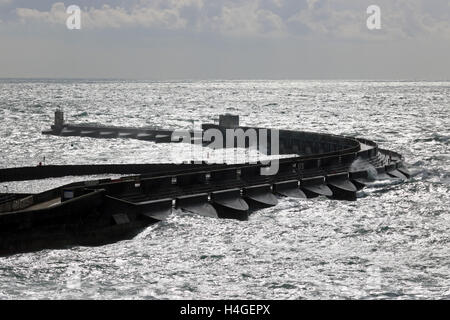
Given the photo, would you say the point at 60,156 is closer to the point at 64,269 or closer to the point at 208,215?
the point at 208,215

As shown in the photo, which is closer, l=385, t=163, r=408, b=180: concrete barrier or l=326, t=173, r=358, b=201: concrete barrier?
l=326, t=173, r=358, b=201: concrete barrier

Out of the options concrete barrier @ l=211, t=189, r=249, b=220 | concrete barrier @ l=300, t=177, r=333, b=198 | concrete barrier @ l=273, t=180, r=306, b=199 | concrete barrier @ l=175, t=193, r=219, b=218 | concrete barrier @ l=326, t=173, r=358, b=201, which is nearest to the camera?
concrete barrier @ l=175, t=193, r=219, b=218

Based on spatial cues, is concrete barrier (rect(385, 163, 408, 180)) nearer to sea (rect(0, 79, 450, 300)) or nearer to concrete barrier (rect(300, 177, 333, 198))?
sea (rect(0, 79, 450, 300))

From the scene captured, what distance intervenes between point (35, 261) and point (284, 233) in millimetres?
14186

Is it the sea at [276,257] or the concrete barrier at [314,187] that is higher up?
the concrete barrier at [314,187]

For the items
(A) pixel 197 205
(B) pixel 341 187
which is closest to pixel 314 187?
(B) pixel 341 187

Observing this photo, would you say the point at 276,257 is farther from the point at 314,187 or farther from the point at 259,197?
the point at 314,187

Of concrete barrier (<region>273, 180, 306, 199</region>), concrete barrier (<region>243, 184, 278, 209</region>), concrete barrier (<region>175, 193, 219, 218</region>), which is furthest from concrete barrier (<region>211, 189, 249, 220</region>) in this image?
concrete barrier (<region>273, 180, 306, 199</region>)

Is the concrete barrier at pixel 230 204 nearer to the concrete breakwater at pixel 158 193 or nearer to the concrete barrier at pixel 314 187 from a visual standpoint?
the concrete breakwater at pixel 158 193

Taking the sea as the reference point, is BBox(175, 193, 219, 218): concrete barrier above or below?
above

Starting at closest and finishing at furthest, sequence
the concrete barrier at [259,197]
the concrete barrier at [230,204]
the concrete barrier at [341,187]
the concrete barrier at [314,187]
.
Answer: the concrete barrier at [230,204], the concrete barrier at [259,197], the concrete barrier at [314,187], the concrete barrier at [341,187]

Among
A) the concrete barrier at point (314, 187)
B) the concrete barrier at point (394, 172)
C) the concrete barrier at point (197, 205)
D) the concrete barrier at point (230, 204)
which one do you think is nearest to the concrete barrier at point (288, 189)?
the concrete barrier at point (314, 187)

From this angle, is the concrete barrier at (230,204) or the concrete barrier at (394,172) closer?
the concrete barrier at (230,204)
